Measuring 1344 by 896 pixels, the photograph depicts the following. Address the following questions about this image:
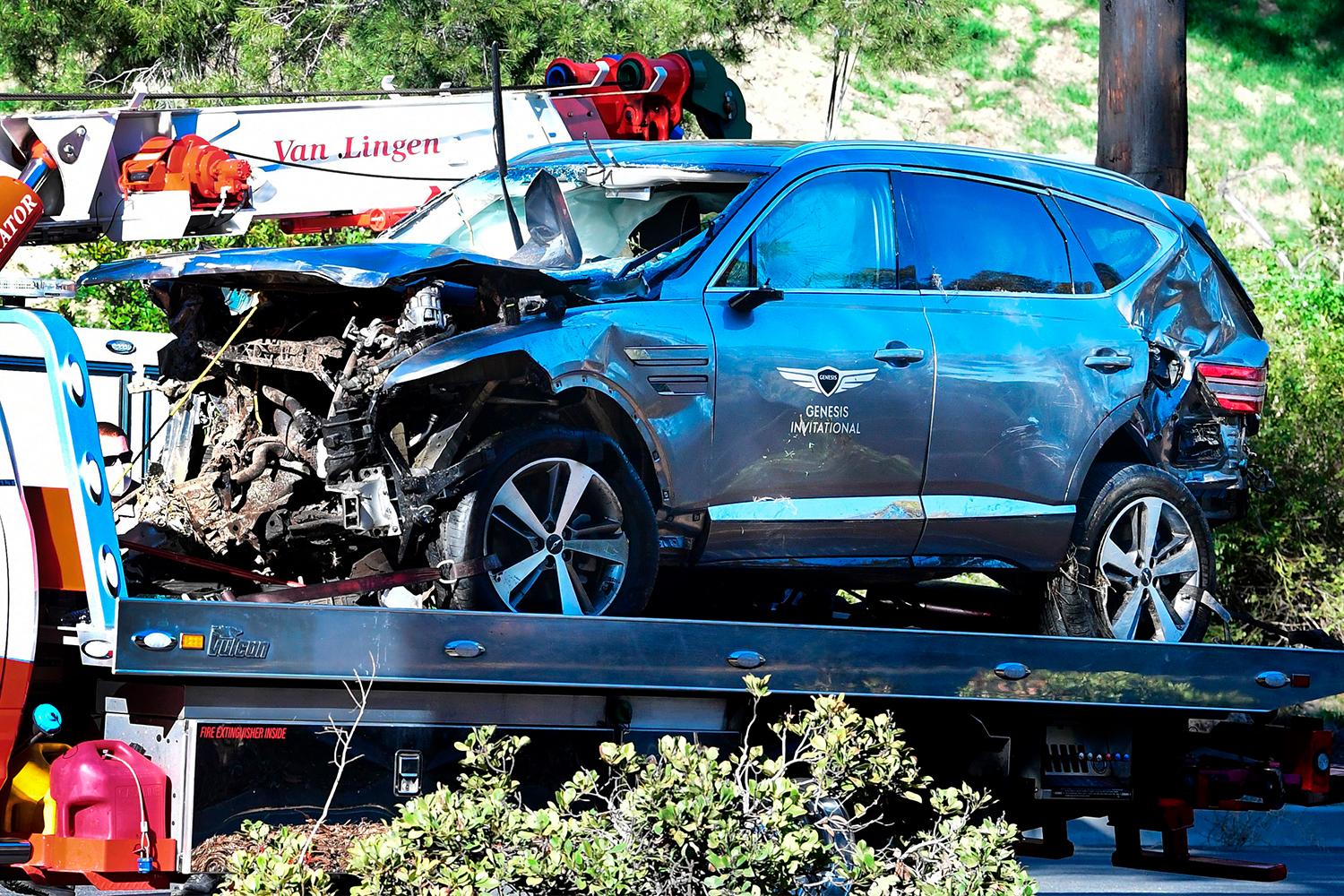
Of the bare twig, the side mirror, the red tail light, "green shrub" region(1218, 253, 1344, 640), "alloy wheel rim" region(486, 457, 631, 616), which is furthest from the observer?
"green shrub" region(1218, 253, 1344, 640)

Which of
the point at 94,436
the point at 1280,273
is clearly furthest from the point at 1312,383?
the point at 94,436

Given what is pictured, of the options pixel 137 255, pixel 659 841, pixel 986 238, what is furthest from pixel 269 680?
pixel 137 255

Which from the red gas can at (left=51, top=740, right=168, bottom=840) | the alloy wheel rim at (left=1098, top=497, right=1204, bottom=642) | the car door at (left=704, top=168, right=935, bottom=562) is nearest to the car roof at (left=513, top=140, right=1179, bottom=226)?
the car door at (left=704, top=168, right=935, bottom=562)

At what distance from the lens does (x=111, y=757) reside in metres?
4.25

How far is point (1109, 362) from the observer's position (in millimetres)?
6414

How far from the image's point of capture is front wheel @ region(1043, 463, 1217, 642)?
21.2 feet

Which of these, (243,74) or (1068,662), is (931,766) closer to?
(1068,662)

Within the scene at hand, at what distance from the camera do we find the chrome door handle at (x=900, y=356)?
5828 millimetres

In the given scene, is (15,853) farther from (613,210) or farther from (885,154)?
(885,154)

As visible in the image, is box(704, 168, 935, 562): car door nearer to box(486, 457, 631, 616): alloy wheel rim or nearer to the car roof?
the car roof

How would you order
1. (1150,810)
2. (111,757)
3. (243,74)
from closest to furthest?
(111,757) < (1150,810) < (243,74)

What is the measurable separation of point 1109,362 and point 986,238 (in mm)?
677

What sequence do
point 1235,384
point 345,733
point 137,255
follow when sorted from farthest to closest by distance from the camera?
point 137,255
point 1235,384
point 345,733

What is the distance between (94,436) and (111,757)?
0.82 m
